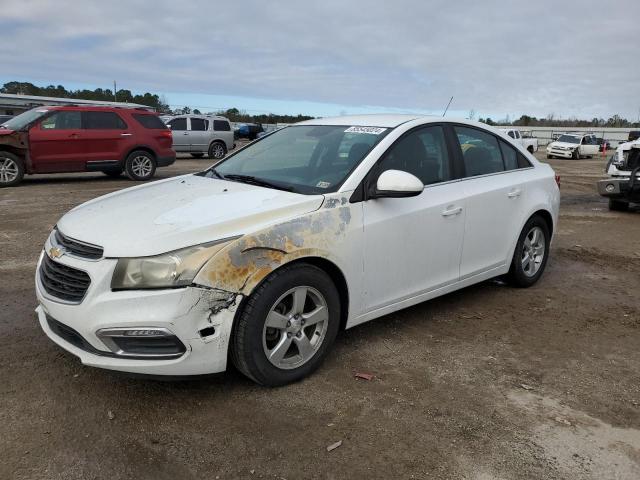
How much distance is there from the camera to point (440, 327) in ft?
14.1

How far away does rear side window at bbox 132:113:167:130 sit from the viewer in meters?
13.7

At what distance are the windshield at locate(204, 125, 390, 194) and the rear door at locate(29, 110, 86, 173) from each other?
953 centimetres

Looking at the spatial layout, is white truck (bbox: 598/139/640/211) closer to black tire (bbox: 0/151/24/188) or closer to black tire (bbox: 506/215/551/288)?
black tire (bbox: 506/215/551/288)

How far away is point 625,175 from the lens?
10062 millimetres

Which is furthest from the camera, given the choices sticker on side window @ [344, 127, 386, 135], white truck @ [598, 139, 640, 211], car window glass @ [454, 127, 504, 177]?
white truck @ [598, 139, 640, 211]

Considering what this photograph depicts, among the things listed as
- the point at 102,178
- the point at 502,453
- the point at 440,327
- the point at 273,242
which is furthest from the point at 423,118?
the point at 102,178

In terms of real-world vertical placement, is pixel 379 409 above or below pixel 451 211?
below

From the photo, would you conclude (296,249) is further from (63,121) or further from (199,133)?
(199,133)

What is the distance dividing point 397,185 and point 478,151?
1.52m

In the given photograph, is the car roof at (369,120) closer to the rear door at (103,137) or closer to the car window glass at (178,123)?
the rear door at (103,137)

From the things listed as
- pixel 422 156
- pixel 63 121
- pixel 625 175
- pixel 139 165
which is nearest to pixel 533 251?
pixel 422 156

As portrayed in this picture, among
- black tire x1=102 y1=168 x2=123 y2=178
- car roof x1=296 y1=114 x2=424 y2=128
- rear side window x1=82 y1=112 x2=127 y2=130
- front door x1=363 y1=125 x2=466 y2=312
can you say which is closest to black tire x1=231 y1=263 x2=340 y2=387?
front door x1=363 y1=125 x2=466 y2=312

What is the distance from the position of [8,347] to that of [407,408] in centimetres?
272

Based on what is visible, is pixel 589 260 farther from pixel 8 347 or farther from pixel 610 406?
pixel 8 347
